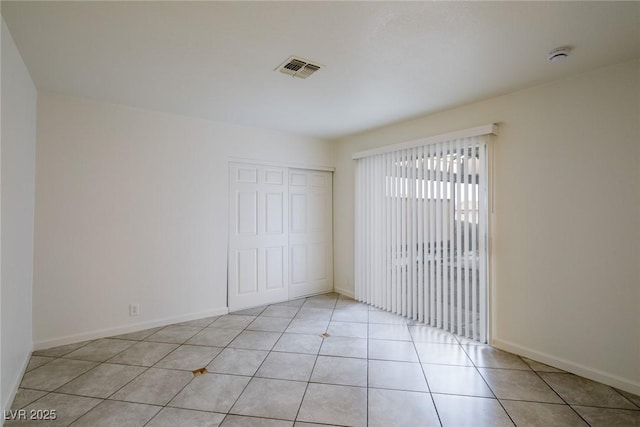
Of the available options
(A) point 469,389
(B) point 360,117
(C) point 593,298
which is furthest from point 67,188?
(C) point 593,298

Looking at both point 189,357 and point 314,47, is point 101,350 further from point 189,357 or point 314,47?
point 314,47

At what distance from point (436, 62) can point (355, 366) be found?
2643mm

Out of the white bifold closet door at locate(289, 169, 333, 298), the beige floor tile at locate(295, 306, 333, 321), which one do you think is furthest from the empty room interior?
the white bifold closet door at locate(289, 169, 333, 298)

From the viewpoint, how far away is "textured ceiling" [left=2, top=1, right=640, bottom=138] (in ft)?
5.72

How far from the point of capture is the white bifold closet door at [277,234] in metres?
4.11

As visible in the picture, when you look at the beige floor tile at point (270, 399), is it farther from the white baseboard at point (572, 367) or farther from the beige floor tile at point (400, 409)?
the white baseboard at point (572, 367)

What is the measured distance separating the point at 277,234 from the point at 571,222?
342 cm

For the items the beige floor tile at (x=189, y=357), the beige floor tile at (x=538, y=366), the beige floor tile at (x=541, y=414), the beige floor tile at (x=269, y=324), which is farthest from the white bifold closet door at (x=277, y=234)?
the beige floor tile at (x=541, y=414)

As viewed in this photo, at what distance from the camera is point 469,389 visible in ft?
7.36

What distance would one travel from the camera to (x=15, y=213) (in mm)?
2234

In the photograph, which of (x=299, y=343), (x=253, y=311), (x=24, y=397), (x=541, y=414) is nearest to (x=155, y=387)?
(x=24, y=397)

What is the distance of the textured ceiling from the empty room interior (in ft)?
0.07

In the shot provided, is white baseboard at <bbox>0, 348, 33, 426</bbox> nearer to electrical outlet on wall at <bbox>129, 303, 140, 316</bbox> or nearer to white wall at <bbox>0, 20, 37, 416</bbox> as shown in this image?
white wall at <bbox>0, 20, 37, 416</bbox>

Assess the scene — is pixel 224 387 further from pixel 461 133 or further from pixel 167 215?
pixel 461 133
